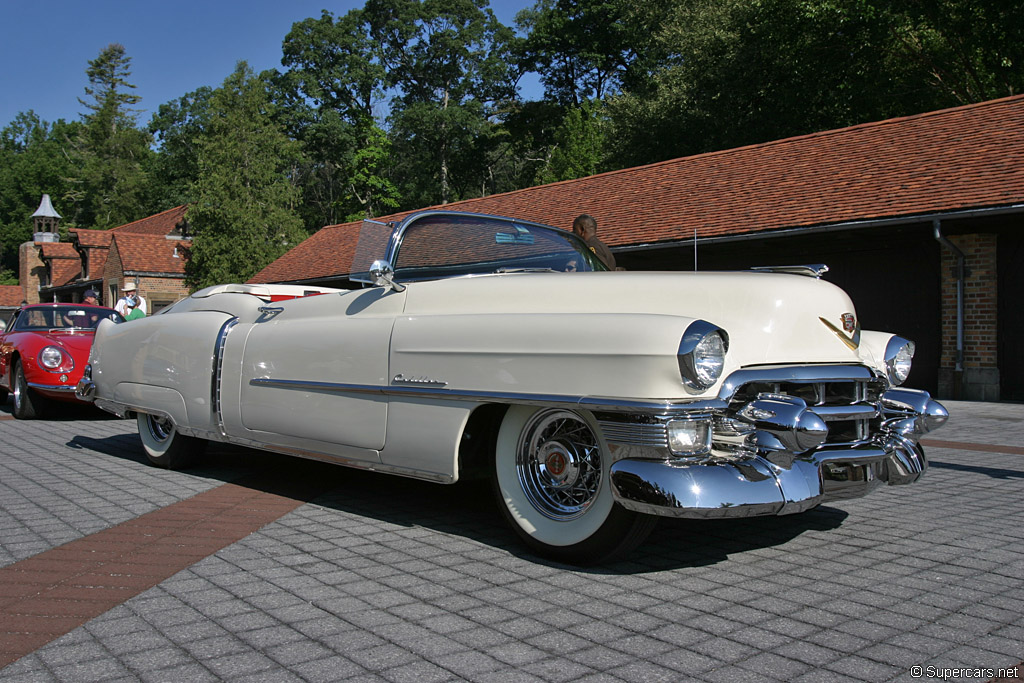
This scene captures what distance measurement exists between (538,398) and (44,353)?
317 inches

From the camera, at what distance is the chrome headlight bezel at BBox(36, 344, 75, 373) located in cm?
911

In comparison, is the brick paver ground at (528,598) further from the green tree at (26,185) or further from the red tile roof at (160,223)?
the green tree at (26,185)

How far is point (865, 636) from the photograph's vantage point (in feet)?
8.66

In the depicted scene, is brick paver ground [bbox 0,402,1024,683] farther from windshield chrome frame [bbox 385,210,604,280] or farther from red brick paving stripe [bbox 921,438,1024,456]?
red brick paving stripe [bbox 921,438,1024,456]

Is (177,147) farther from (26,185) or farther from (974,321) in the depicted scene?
(974,321)

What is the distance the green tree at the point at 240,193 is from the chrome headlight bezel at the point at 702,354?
36.0m

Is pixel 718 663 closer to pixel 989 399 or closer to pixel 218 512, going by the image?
pixel 218 512

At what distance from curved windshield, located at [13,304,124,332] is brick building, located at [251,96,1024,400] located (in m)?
9.04

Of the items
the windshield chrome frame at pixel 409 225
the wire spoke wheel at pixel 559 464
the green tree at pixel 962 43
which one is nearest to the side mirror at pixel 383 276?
the windshield chrome frame at pixel 409 225

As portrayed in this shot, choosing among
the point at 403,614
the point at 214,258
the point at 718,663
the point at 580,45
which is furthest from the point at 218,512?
the point at 580,45

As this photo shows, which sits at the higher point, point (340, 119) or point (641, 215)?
point (340, 119)

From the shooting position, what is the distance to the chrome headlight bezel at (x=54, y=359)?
911cm

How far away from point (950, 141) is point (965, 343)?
3.75 metres

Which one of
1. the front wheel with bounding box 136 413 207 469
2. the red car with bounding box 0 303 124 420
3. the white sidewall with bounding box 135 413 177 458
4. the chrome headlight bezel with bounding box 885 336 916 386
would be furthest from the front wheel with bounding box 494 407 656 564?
the red car with bounding box 0 303 124 420
